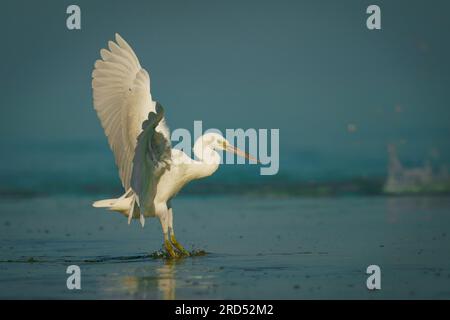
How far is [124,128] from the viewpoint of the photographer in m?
14.6

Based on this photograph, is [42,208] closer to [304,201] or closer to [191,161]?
[304,201]

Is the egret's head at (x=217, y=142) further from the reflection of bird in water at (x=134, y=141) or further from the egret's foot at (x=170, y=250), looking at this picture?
the egret's foot at (x=170, y=250)

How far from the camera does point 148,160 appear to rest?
537 inches

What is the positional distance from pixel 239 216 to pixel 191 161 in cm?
670

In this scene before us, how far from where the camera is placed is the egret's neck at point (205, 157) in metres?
15.0

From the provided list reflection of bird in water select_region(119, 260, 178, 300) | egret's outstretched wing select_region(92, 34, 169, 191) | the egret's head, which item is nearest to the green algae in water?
egret's outstretched wing select_region(92, 34, 169, 191)

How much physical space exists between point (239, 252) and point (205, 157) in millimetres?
1520

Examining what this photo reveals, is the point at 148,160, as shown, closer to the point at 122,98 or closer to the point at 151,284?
the point at 122,98

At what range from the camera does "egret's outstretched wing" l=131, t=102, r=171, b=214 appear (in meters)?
13.1

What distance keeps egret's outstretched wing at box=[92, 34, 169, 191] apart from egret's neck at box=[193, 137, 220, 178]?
1056mm

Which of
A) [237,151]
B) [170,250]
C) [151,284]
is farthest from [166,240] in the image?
[151,284]

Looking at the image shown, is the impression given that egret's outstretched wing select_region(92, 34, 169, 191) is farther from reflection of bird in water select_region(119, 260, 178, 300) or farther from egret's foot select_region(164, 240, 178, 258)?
reflection of bird in water select_region(119, 260, 178, 300)

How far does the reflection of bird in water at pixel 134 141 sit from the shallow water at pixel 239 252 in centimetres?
76
